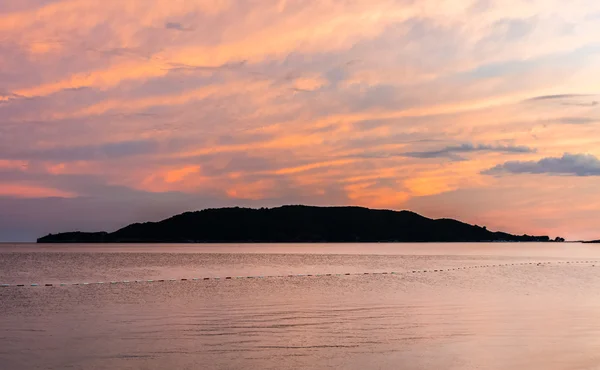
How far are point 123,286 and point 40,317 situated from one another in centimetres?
2714


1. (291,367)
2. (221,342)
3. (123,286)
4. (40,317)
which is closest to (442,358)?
(291,367)

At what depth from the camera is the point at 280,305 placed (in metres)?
44.2

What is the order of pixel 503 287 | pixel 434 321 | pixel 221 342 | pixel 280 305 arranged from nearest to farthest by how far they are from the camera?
pixel 221 342, pixel 434 321, pixel 280 305, pixel 503 287

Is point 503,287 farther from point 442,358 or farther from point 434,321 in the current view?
point 442,358

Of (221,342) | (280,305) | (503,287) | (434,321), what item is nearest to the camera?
(221,342)

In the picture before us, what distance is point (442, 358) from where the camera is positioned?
81.0 ft

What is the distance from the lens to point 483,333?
101ft

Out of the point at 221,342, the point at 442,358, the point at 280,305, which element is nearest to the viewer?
the point at 442,358

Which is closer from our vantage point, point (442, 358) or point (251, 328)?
point (442, 358)

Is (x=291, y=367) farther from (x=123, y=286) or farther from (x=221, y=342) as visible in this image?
(x=123, y=286)

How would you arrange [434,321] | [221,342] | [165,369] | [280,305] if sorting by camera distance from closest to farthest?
[165,369]
[221,342]
[434,321]
[280,305]

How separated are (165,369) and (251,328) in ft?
31.9

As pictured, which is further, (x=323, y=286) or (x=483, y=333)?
(x=323, y=286)

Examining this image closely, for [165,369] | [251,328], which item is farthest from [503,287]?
[165,369]
